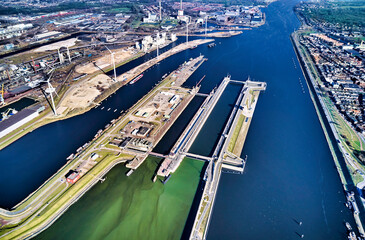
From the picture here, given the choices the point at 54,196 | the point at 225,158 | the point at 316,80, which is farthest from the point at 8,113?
the point at 316,80

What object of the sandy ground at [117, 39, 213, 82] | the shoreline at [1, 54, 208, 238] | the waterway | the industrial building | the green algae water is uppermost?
the sandy ground at [117, 39, 213, 82]

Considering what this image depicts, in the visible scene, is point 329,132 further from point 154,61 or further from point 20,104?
point 20,104

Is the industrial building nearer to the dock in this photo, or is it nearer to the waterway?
the waterway

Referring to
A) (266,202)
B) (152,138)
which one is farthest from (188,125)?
(266,202)

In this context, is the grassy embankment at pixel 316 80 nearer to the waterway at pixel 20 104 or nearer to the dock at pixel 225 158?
the dock at pixel 225 158

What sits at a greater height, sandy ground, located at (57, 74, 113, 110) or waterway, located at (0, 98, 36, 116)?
sandy ground, located at (57, 74, 113, 110)

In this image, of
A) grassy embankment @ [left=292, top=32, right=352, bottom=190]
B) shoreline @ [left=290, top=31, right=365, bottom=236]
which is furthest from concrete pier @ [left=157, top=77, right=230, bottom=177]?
shoreline @ [left=290, top=31, right=365, bottom=236]
